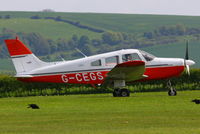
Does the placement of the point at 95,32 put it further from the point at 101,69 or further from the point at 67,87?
the point at 101,69

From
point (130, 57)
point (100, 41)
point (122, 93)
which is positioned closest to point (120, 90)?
point (122, 93)

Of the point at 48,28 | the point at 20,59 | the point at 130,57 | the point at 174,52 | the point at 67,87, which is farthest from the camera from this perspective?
the point at 48,28

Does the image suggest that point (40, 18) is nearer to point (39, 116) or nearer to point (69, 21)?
point (69, 21)

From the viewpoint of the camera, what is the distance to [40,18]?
654ft

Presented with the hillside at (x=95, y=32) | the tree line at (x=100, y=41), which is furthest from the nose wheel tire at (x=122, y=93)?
the tree line at (x=100, y=41)

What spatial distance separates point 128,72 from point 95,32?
149889mm

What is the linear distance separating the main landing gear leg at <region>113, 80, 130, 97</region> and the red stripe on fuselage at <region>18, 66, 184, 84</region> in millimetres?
669

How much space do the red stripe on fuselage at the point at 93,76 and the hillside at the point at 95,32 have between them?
4330 inches

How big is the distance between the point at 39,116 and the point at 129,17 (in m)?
175

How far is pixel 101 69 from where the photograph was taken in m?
31.3

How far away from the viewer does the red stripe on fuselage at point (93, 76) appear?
3136 cm

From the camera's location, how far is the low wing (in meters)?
30.3

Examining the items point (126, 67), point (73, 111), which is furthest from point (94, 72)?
point (73, 111)

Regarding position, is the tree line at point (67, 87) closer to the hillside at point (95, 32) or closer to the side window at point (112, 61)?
the side window at point (112, 61)
